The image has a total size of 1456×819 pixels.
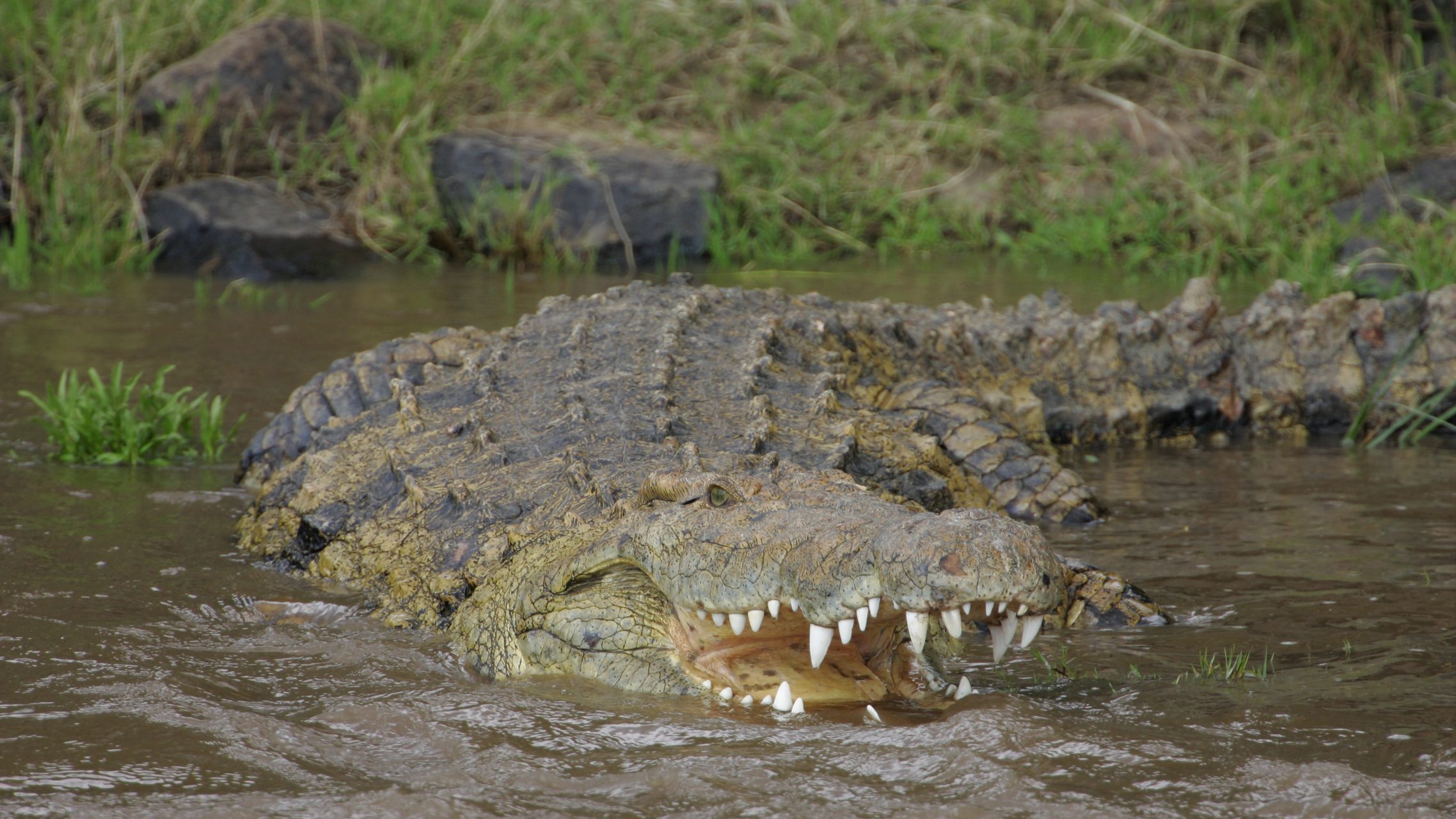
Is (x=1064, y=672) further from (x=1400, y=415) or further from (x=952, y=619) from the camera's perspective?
(x=1400, y=415)

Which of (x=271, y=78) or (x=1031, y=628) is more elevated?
(x=271, y=78)

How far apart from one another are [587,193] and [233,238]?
2.14 metres

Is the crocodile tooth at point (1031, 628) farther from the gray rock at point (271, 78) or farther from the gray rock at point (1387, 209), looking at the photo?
the gray rock at point (271, 78)

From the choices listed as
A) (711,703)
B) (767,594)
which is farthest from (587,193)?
(767,594)

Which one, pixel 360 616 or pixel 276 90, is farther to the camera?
pixel 276 90

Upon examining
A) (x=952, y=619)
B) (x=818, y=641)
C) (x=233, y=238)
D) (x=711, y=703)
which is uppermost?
A: (x=233, y=238)

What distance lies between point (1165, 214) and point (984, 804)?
7294 mm

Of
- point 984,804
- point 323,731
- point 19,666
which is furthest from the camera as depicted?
point 19,666

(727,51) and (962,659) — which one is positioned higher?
(727,51)

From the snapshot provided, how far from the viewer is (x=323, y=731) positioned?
2.65 metres

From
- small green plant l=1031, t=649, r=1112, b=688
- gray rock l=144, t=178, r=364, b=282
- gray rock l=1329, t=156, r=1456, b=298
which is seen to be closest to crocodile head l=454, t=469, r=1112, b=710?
small green plant l=1031, t=649, r=1112, b=688

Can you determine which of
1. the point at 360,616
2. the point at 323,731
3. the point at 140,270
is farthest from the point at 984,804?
the point at 140,270

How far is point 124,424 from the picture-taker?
4945 mm

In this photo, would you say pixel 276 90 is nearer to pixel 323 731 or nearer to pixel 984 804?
pixel 323 731
